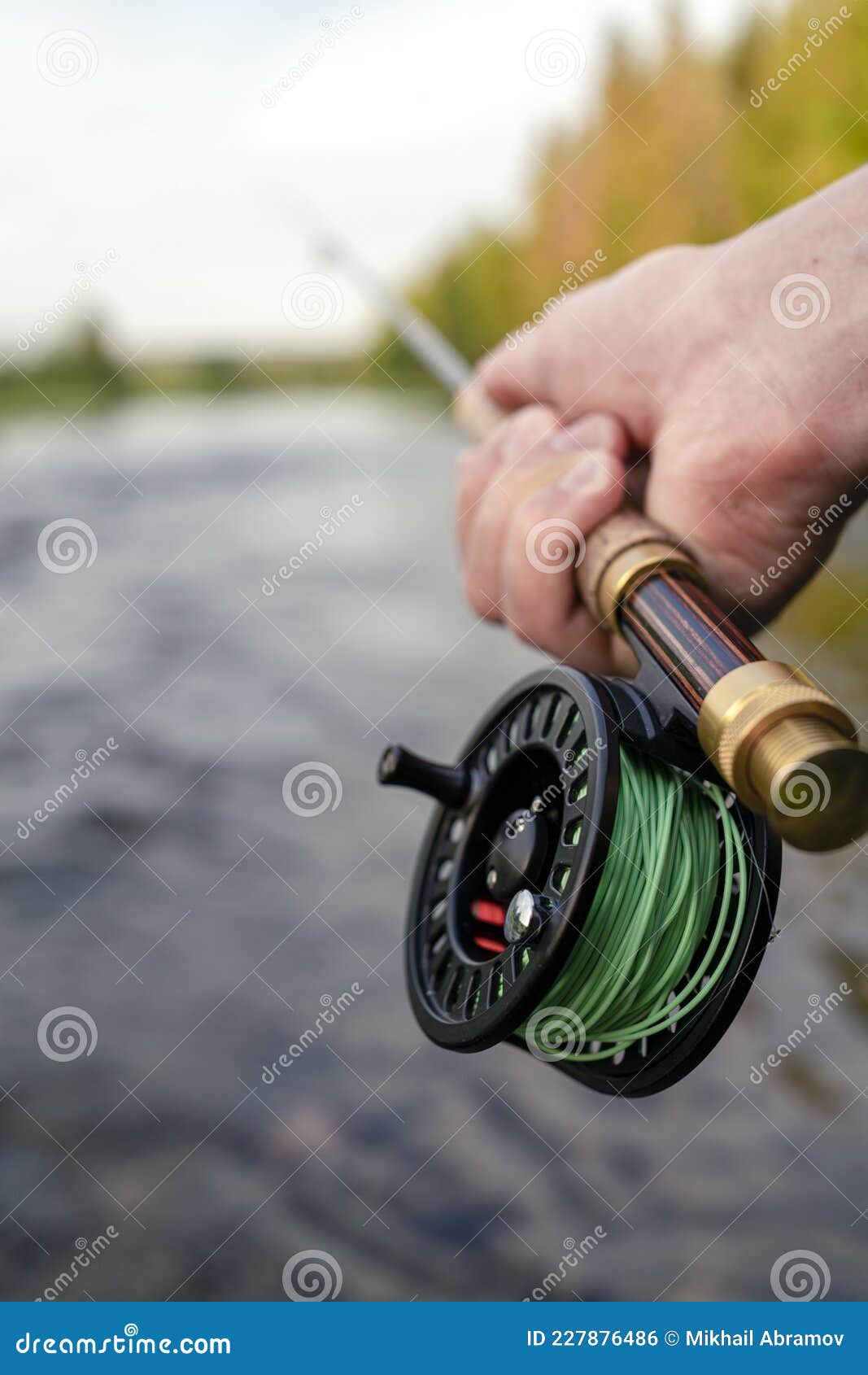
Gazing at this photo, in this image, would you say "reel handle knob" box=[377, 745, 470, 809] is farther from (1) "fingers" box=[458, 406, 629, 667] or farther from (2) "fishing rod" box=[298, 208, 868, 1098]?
(1) "fingers" box=[458, 406, 629, 667]

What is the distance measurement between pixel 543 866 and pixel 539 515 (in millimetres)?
583

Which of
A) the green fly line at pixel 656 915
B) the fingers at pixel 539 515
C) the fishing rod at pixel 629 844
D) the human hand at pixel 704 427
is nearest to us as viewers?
the fishing rod at pixel 629 844

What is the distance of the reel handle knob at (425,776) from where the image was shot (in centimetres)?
152

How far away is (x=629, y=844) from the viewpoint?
1302 millimetres

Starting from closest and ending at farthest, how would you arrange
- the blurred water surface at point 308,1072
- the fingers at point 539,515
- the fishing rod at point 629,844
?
the fishing rod at point 629,844 < the fingers at point 539,515 < the blurred water surface at point 308,1072

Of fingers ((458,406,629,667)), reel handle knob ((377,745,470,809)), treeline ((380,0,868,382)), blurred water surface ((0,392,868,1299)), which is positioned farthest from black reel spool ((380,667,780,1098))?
treeline ((380,0,868,382))

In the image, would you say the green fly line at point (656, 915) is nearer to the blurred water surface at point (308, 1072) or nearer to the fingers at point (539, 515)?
the fingers at point (539, 515)

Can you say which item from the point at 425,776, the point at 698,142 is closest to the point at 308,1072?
the point at 425,776

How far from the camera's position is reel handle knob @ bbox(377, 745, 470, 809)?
1.52m

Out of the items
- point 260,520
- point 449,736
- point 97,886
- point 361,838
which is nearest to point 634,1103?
point 361,838

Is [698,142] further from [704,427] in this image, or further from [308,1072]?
[704,427]

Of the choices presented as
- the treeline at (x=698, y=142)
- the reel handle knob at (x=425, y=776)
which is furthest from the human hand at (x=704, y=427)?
the treeline at (x=698, y=142)

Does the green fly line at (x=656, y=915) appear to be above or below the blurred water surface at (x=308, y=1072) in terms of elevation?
above

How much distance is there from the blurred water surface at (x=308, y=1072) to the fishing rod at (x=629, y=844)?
55.1 inches
